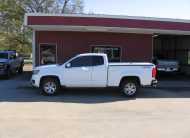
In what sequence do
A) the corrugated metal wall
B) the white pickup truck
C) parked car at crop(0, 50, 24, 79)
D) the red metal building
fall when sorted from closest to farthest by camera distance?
the white pickup truck, the red metal building, the corrugated metal wall, parked car at crop(0, 50, 24, 79)

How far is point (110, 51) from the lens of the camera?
68.9ft

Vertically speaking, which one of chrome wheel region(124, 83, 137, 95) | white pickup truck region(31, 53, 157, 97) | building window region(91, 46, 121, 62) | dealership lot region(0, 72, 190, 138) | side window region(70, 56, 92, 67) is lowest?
dealership lot region(0, 72, 190, 138)

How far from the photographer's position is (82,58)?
14.9 m

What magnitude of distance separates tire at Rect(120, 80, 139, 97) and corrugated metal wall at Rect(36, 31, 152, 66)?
6.38 metres

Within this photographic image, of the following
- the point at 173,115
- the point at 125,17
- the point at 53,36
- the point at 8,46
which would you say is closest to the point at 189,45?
the point at 125,17

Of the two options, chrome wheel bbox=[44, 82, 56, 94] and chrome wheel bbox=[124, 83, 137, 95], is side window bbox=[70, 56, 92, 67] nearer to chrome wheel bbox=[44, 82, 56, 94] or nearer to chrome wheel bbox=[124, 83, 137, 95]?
chrome wheel bbox=[44, 82, 56, 94]

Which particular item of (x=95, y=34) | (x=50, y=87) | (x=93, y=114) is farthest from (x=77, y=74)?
(x=95, y=34)

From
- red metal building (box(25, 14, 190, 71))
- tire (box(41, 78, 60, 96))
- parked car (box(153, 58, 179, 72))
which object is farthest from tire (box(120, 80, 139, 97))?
parked car (box(153, 58, 179, 72))

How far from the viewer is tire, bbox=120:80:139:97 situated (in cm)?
1475

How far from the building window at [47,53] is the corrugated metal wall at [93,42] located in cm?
23

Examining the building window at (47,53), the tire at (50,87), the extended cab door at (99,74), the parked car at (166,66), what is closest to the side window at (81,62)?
the extended cab door at (99,74)

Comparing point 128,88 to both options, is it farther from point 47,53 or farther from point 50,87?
point 47,53

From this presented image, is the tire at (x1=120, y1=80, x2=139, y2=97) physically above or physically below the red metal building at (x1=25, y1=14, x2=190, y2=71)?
below

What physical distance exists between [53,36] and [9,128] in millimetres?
11976
